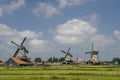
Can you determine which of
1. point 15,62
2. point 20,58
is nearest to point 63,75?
point 15,62

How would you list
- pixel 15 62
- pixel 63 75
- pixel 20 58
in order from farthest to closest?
pixel 20 58 → pixel 15 62 → pixel 63 75

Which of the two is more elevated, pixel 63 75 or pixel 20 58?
pixel 20 58

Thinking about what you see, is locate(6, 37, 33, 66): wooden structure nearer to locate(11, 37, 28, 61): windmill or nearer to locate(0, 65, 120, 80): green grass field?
locate(11, 37, 28, 61): windmill

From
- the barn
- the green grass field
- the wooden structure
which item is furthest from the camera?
the wooden structure

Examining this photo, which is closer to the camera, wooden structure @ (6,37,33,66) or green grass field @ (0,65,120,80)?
green grass field @ (0,65,120,80)

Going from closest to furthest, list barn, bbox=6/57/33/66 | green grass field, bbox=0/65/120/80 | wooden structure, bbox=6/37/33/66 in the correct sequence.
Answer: green grass field, bbox=0/65/120/80 → barn, bbox=6/57/33/66 → wooden structure, bbox=6/37/33/66

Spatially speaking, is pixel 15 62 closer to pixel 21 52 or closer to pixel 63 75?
pixel 21 52

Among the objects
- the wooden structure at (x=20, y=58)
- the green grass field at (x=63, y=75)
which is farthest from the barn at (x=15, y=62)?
the green grass field at (x=63, y=75)

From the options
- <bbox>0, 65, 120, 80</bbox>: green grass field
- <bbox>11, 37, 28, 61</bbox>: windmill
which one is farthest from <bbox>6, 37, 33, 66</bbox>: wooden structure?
<bbox>0, 65, 120, 80</bbox>: green grass field

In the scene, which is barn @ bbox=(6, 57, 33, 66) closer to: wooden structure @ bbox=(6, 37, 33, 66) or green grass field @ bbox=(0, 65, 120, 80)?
wooden structure @ bbox=(6, 37, 33, 66)

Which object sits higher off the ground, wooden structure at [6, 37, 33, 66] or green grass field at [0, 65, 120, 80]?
wooden structure at [6, 37, 33, 66]

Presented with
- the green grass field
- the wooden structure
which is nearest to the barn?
the wooden structure

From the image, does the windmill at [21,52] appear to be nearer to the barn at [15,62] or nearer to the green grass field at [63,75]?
the barn at [15,62]

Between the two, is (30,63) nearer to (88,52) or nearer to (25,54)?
(25,54)
